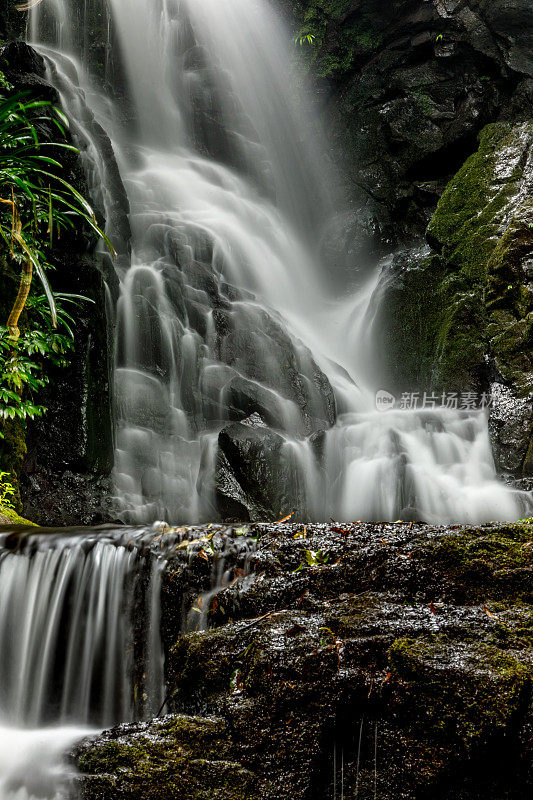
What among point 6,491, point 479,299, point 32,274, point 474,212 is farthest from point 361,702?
point 474,212

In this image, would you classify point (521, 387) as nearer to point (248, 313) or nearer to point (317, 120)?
point (248, 313)

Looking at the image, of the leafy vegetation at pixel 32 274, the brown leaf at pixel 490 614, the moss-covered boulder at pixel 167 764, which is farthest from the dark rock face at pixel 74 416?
the brown leaf at pixel 490 614

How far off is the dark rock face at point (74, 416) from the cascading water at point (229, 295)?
592 mm

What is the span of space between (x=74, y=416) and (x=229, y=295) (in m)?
4.50

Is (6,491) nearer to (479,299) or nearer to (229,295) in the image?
(229,295)

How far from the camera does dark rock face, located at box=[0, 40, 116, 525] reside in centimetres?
654

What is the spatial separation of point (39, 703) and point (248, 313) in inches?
288

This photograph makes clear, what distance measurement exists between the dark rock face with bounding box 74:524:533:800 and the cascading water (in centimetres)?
448

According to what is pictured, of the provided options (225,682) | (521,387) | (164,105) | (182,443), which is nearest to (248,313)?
(182,443)

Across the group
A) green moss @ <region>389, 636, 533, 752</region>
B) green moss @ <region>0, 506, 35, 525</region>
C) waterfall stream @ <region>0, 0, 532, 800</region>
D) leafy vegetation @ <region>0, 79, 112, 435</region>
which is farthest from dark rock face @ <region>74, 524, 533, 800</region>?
leafy vegetation @ <region>0, 79, 112, 435</region>

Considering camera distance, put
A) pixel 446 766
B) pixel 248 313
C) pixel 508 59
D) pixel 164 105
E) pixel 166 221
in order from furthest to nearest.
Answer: pixel 164 105 < pixel 508 59 < pixel 166 221 < pixel 248 313 < pixel 446 766

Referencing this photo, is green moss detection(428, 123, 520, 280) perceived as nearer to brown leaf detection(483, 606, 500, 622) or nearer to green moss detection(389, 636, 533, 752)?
brown leaf detection(483, 606, 500, 622)

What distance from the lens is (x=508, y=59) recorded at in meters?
A: 12.3

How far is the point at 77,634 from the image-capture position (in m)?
3.47
